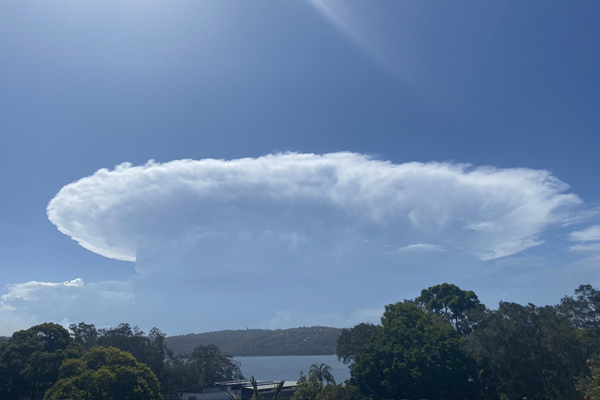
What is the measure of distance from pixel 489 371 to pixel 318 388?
52.9ft

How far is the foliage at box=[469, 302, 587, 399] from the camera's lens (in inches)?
1247

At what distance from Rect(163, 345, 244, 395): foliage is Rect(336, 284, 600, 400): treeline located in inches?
983

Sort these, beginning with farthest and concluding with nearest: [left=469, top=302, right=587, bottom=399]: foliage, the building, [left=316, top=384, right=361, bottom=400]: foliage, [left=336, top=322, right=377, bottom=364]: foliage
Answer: [left=336, top=322, right=377, bottom=364]: foliage
the building
[left=469, top=302, right=587, bottom=399]: foliage
[left=316, top=384, right=361, bottom=400]: foliage

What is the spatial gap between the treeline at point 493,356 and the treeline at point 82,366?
1691cm

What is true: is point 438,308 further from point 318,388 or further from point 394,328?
point 318,388

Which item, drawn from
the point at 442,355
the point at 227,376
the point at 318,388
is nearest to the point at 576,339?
the point at 442,355

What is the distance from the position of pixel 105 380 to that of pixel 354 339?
36308mm

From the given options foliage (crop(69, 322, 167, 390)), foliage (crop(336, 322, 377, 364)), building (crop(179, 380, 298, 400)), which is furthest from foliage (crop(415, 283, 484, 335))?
foliage (crop(69, 322, 167, 390))

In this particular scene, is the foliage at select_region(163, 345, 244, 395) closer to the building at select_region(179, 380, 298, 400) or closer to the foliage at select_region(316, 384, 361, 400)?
the building at select_region(179, 380, 298, 400)

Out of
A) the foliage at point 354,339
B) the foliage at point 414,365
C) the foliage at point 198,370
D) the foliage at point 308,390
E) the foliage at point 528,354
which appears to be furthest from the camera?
the foliage at point 354,339

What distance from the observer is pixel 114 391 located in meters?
27.8

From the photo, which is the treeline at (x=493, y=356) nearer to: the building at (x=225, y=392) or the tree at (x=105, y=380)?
the building at (x=225, y=392)

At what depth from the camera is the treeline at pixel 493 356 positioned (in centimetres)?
3212

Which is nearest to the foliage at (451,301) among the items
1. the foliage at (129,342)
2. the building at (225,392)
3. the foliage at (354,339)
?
the foliage at (354,339)
